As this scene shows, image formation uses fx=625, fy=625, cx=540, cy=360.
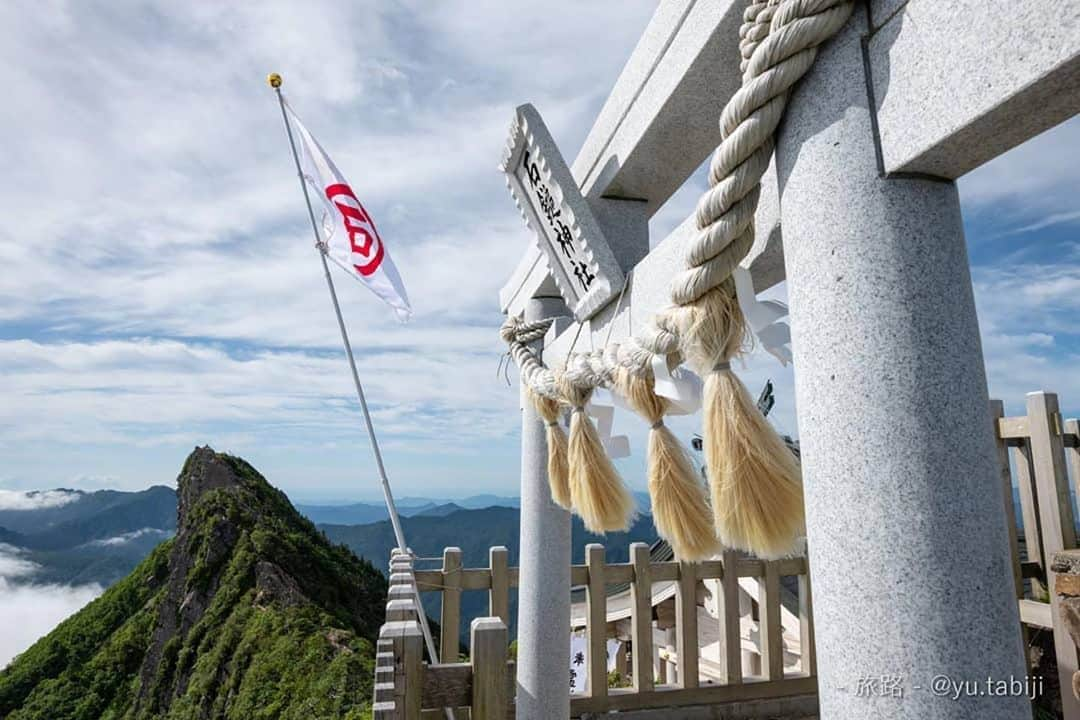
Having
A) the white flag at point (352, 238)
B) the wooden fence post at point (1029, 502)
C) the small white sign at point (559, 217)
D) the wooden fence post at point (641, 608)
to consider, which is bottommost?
the wooden fence post at point (641, 608)

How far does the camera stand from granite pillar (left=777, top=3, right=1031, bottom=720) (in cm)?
84

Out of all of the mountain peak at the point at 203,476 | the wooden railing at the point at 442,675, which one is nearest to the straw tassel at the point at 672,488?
the wooden railing at the point at 442,675

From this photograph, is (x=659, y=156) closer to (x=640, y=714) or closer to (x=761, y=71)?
(x=761, y=71)

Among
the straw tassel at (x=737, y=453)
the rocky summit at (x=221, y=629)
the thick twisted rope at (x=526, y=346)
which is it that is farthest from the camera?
the rocky summit at (x=221, y=629)

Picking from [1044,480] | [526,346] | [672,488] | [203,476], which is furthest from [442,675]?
[203,476]

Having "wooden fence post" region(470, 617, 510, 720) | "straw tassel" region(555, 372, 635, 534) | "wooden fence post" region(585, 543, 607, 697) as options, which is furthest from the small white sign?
"wooden fence post" region(585, 543, 607, 697)

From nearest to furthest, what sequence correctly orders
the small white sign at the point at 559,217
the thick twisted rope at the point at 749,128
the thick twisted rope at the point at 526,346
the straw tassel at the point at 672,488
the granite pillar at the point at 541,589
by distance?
the thick twisted rope at the point at 749,128, the straw tassel at the point at 672,488, the small white sign at the point at 559,217, the thick twisted rope at the point at 526,346, the granite pillar at the point at 541,589

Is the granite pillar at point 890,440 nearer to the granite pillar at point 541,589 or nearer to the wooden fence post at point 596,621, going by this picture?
the granite pillar at point 541,589

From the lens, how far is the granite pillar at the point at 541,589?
10.8ft

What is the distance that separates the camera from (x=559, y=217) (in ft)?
8.15

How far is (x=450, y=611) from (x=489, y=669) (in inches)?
101

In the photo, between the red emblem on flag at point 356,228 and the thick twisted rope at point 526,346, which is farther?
the red emblem on flag at point 356,228

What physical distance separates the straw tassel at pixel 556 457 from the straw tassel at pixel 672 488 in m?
1.06

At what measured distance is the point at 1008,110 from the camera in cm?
77
